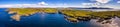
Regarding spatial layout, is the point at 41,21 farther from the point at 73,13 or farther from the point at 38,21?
the point at 73,13

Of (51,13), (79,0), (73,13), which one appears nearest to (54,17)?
(51,13)

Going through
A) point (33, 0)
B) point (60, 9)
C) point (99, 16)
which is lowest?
point (99, 16)

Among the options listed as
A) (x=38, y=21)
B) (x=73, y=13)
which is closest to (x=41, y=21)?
(x=38, y=21)

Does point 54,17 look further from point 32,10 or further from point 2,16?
point 2,16

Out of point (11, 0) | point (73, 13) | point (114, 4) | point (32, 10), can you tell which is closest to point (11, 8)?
point (11, 0)

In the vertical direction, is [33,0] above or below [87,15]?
above

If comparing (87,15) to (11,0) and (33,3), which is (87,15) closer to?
(33,3)
